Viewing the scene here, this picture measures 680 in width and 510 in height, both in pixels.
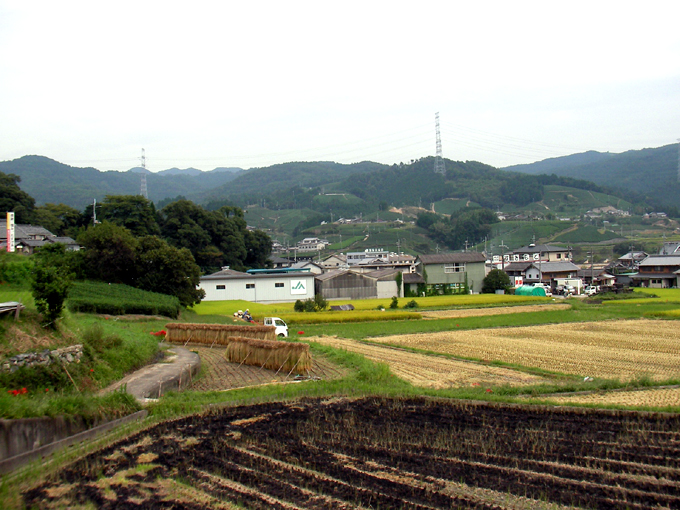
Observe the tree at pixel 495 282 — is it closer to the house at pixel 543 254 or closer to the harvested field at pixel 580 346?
the house at pixel 543 254

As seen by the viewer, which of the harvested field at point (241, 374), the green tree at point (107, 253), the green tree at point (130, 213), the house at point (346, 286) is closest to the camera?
the harvested field at point (241, 374)

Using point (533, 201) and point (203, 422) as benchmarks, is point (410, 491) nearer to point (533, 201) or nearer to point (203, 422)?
point (203, 422)

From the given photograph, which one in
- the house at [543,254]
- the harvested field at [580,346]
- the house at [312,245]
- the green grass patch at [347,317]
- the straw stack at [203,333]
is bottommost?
the harvested field at [580,346]

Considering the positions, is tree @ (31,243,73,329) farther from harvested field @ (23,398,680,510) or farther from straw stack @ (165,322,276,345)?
straw stack @ (165,322,276,345)

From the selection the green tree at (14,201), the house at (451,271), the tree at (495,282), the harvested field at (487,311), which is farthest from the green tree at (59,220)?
the tree at (495,282)

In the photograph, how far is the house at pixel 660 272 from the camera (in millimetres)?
58688

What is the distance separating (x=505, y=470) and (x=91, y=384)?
26.9 ft

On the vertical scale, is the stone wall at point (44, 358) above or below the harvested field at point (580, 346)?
above

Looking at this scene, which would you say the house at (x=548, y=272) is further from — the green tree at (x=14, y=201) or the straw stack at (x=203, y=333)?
the green tree at (x=14, y=201)

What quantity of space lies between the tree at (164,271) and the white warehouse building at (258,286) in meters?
9.62

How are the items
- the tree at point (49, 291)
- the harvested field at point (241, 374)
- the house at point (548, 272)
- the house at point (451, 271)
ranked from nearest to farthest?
the tree at point (49, 291), the harvested field at point (241, 374), the house at point (451, 271), the house at point (548, 272)

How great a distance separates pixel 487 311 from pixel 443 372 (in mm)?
23270

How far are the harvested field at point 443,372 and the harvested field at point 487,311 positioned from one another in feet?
52.1

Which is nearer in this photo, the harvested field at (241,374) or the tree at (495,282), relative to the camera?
the harvested field at (241,374)
